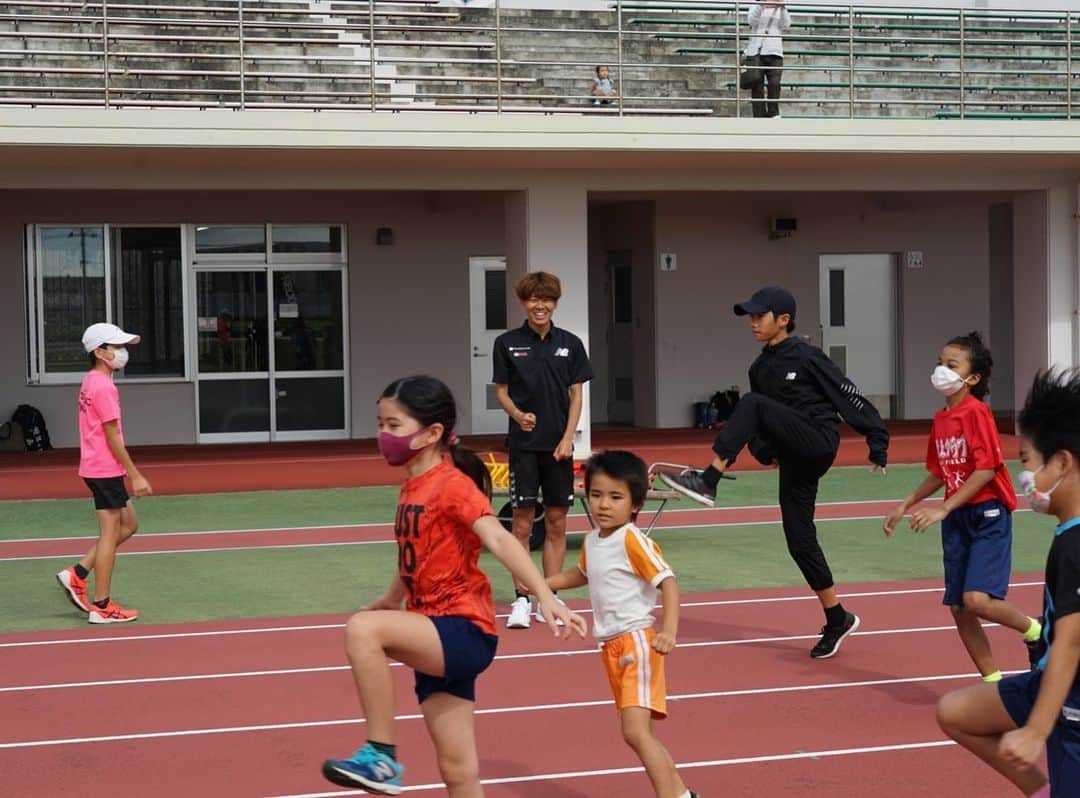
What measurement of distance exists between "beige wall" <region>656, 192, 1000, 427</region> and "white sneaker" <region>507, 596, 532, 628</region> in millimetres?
15672

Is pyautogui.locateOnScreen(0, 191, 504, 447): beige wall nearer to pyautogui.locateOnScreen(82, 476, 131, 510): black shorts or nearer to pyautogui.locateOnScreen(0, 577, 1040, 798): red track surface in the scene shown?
pyautogui.locateOnScreen(82, 476, 131, 510): black shorts

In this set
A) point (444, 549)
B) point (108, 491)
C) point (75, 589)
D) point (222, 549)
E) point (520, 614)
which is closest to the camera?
point (444, 549)

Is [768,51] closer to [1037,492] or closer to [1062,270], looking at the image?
[1062,270]

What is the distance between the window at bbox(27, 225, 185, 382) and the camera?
23141 mm

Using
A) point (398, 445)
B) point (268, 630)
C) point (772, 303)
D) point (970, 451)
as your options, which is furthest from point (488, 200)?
point (398, 445)

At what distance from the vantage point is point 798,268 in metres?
26.2

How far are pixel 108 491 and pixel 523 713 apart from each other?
3.77 meters

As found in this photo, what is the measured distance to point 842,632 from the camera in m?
8.95

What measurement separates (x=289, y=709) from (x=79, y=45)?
1555 centimetres

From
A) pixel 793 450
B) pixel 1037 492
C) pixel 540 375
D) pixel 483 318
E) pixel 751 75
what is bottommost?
pixel 793 450

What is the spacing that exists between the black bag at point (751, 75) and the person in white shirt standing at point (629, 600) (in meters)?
Result: 15.3

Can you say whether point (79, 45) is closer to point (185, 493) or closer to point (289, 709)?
point (185, 493)

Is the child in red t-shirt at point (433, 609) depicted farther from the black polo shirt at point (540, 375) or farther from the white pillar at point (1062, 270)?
the white pillar at point (1062, 270)

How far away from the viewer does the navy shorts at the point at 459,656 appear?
5184 millimetres
